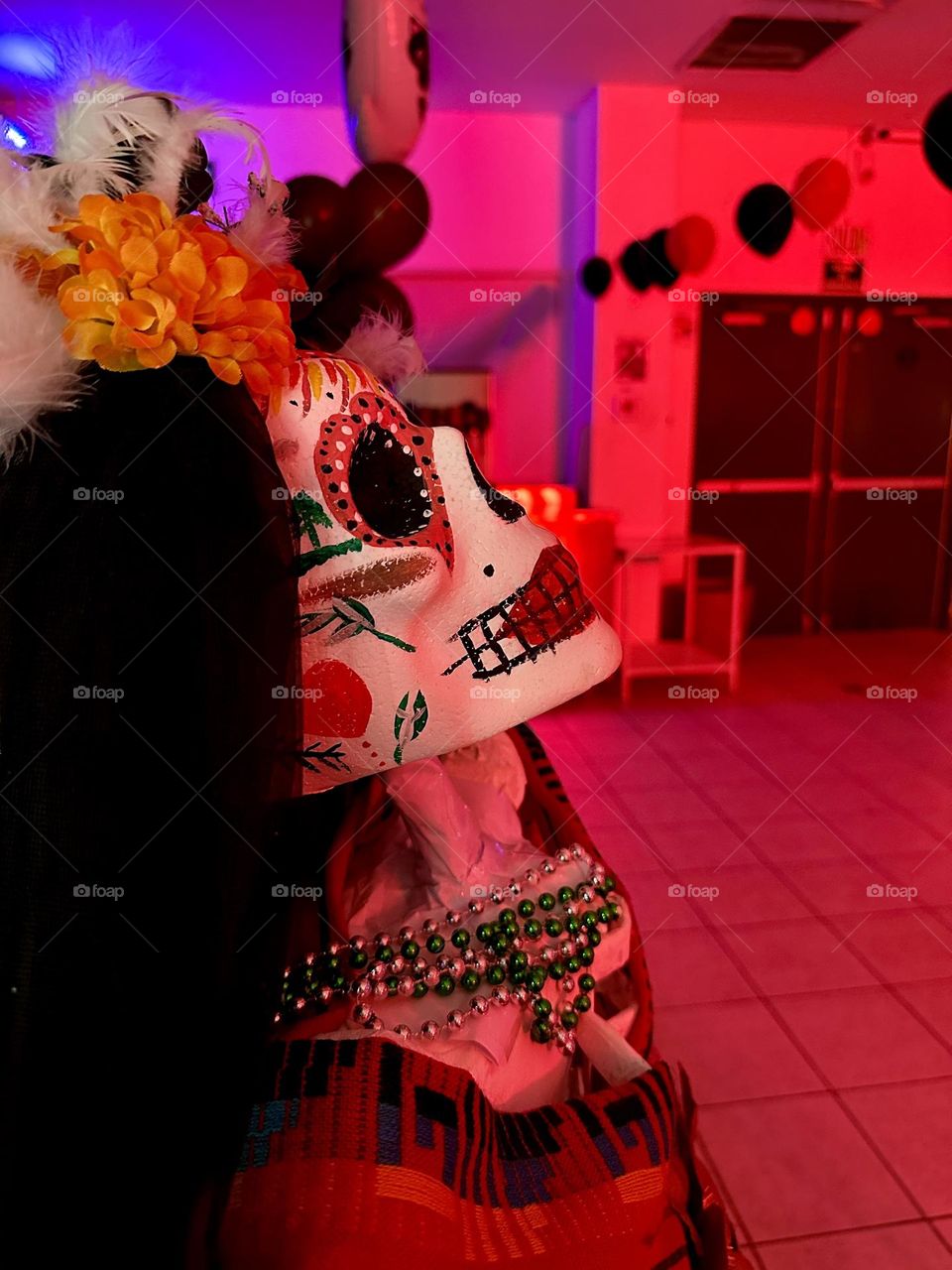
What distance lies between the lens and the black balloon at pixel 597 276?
13.5ft

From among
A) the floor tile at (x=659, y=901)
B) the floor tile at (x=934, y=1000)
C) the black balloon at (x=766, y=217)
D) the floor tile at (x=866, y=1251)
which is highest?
the black balloon at (x=766, y=217)

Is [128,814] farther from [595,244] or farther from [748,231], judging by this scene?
[595,244]

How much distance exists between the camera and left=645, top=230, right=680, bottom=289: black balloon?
3.92 meters

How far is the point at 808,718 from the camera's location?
3.75 m

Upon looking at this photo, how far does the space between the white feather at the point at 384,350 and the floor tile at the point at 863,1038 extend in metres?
1.45

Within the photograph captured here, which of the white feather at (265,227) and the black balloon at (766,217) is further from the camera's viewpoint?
the black balloon at (766,217)

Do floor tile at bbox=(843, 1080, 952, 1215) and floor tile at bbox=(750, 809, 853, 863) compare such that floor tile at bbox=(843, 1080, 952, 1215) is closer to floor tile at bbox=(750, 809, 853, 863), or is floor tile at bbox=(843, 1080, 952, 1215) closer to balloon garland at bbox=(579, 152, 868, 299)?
floor tile at bbox=(750, 809, 853, 863)

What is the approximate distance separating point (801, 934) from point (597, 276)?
2.99 meters

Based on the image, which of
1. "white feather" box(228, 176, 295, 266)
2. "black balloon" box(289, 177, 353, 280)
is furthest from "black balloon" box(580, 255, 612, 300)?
"white feather" box(228, 176, 295, 266)

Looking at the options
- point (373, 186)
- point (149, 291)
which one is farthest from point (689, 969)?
point (373, 186)

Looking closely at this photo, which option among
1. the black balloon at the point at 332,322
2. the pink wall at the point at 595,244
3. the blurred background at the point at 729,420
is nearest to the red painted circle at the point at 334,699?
the black balloon at the point at 332,322

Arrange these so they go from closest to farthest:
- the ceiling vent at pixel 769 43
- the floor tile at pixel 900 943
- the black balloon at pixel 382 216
Answer: 1. the floor tile at pixel 900 943
2. the black balloon at pixel 382 216
3. the ceiling vent at pixel 769 43

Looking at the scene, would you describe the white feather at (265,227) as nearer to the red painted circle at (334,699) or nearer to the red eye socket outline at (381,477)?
the red eye socket outline at (381,477)

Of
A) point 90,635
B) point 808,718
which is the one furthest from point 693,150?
point 90,635
